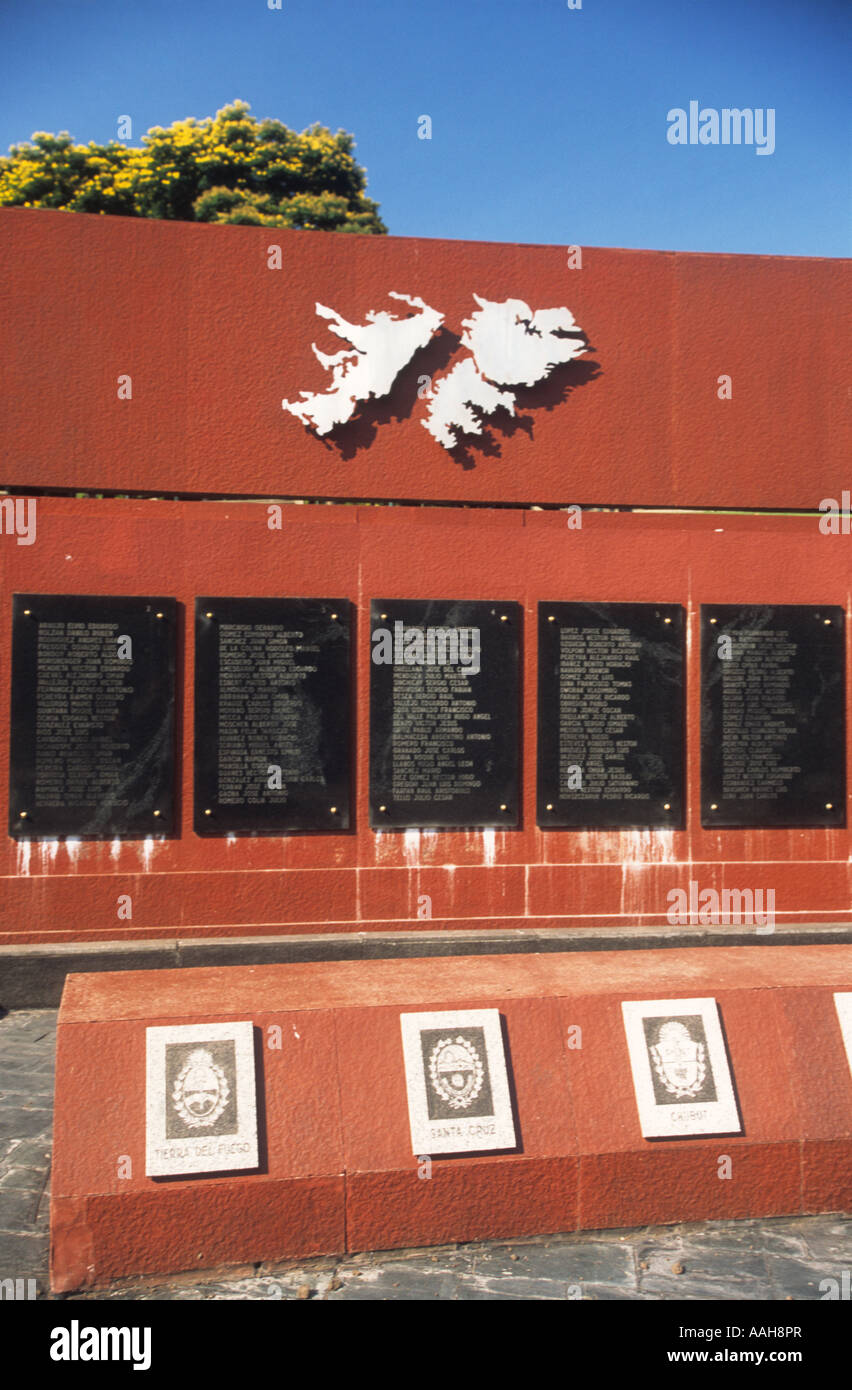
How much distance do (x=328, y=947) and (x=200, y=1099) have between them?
3.00 m

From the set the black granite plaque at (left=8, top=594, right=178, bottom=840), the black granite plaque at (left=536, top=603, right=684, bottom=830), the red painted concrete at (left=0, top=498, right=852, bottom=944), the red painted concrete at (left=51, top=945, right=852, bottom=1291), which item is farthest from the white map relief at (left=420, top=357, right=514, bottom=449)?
the red painted concrete at (left=51, top=945, right=852, bottom=1291)

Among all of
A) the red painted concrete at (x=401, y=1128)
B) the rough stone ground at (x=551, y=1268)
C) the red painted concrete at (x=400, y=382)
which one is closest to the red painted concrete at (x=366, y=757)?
the red painted concrete at (x=400, y=382)

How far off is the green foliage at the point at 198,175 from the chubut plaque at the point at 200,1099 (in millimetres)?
17578

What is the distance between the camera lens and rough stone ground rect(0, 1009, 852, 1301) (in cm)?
362

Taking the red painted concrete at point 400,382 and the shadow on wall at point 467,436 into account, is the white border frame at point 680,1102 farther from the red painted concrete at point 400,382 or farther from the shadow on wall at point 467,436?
the shadow on wall at point 467,436

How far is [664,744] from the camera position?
23.6 feet

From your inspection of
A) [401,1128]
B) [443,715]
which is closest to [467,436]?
[443,715]

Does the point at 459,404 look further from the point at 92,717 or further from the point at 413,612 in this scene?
the point at 92,717

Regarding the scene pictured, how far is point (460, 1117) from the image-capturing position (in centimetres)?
396

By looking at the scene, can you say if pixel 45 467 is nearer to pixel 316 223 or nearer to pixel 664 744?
pixel 664 744

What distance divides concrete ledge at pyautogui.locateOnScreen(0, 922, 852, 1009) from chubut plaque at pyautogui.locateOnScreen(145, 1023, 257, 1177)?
2578mm

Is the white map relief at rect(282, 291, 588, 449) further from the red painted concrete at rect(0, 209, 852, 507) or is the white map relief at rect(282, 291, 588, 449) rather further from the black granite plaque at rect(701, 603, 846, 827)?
the black granite plaque at rect(701, 603, 846, 827)

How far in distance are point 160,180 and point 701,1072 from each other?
19111 millimetres

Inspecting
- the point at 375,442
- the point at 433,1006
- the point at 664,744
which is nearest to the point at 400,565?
the point at 375,442
